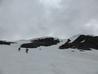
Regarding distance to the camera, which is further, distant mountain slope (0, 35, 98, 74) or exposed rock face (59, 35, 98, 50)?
exposed rock face (59, 35, 98, 50)

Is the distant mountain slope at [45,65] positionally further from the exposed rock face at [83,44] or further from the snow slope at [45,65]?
the exposed rock face at [83,44]

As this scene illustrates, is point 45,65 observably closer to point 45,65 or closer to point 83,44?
point 45,65

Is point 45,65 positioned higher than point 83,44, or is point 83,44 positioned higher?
point 83,44

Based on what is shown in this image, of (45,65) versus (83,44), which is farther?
(83,44)

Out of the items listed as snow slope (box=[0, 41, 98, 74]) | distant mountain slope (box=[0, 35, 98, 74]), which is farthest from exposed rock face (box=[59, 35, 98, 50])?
snow slope (box=[0, 41, 98, 74])

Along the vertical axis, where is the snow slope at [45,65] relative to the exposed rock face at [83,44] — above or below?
below

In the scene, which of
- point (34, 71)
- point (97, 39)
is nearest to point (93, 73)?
point (34, 71)

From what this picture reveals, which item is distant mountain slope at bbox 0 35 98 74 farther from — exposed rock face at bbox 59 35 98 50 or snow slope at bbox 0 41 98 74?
exposed rock face at bbox 59 35 98 50

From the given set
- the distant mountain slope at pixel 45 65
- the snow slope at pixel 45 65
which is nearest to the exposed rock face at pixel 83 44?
the distant mountain slope at pixel 45 65

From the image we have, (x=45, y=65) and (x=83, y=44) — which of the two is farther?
(x=83, y=44)

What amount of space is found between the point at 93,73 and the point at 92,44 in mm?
26228

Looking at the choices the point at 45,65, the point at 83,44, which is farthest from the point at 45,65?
the point at 83,44

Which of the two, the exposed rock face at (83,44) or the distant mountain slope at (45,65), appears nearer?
the distant mountain slope at (45,65)

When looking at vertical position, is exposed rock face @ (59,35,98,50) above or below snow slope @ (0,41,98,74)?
above
